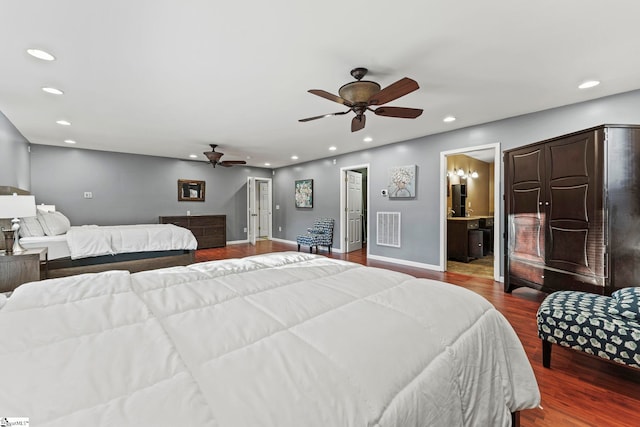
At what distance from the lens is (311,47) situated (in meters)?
2.25

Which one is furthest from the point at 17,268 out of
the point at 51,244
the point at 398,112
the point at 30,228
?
the point at 398,112

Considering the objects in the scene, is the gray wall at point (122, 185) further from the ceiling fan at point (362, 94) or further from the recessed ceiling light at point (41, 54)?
the ceiling fan at point (362, 94)

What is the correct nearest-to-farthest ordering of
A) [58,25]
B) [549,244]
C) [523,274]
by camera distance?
[58,25] → [549,244] → [523,274]

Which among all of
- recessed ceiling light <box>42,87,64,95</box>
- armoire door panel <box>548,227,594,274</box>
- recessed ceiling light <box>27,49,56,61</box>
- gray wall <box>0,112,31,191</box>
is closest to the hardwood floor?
armoire door panel <box>548,227,594,274</box>

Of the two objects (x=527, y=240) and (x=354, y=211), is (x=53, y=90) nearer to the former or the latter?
(x=354, y=211)

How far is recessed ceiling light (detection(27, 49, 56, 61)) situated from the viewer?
2.27 metres

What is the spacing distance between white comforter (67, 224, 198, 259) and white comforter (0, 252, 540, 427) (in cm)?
353

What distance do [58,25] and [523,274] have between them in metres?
5.19

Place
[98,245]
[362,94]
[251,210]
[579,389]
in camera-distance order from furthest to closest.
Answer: [251,210], [98,245], [362,94], [579,389]

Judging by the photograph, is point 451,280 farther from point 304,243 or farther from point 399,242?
point 304,243

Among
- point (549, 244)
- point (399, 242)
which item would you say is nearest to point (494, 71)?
point (549, 244)

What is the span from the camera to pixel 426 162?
5027mm

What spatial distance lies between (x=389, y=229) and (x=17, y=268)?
5.47 meters

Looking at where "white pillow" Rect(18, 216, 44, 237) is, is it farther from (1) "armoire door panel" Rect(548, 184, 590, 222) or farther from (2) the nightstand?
(1) "armoire door panel" Rect(548, 184, 590, 222)
